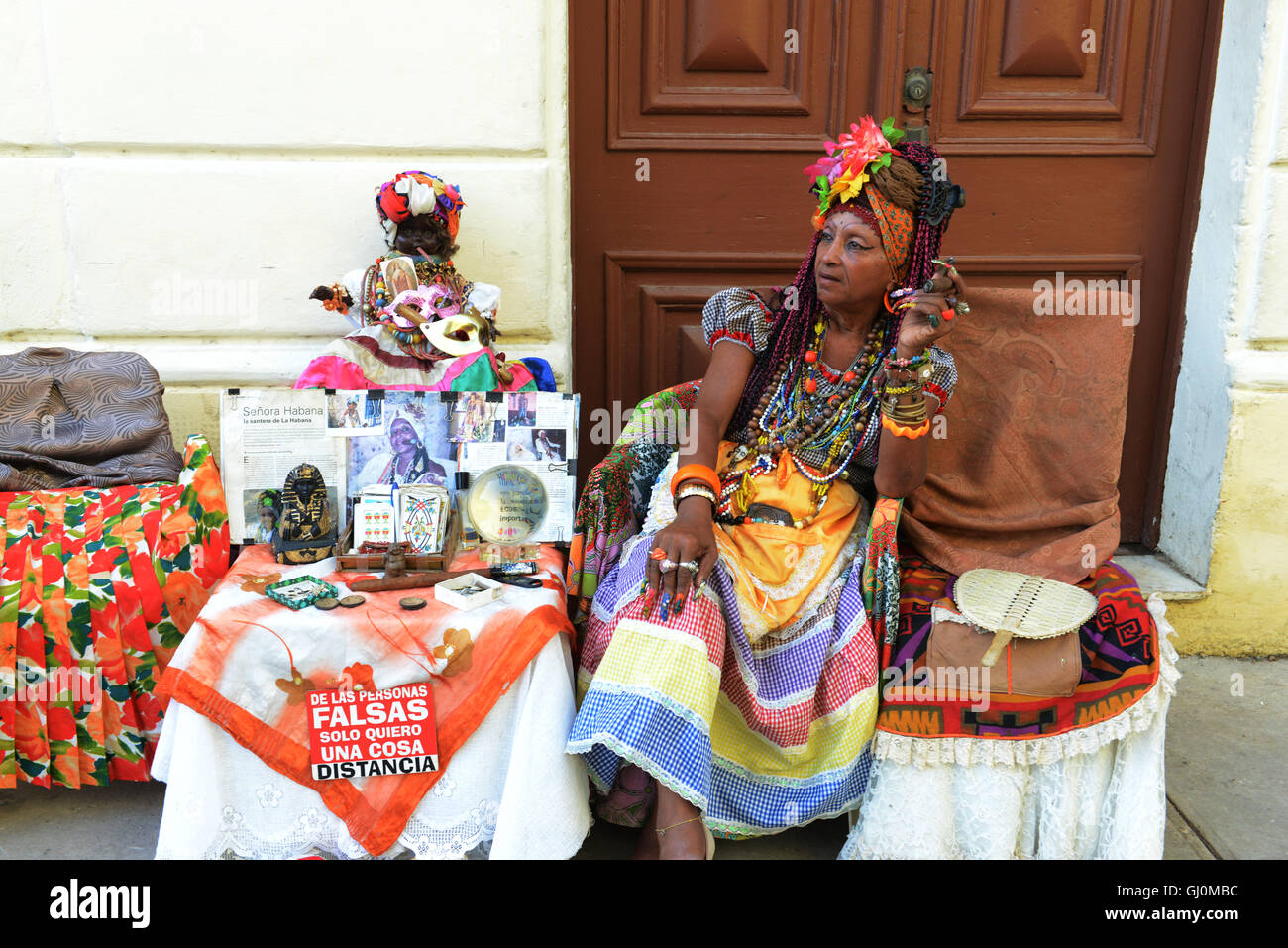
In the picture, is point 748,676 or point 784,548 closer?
point 748,676

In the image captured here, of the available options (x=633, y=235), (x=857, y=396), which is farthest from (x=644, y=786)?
(x=633, y=235)

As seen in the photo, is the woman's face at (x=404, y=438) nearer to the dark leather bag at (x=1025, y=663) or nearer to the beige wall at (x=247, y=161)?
the beige wall at (x=247, y=161)

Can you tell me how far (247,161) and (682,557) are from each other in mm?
1954

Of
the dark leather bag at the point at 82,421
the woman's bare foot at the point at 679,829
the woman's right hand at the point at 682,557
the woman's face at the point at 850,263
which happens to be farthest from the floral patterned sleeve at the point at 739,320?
the dark leather bag at the point at 82,421

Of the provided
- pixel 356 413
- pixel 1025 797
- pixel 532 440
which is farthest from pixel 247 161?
pixel 1025 797

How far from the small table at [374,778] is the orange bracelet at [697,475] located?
19.7 inches

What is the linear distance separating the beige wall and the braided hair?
826mm

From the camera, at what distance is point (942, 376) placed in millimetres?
2666

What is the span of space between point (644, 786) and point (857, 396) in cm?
116

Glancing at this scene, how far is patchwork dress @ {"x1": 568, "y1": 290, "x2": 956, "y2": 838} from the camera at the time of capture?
2264 mm

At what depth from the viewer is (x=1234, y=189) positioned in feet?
10.9

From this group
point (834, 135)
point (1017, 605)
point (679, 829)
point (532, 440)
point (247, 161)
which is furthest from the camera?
point (834, 135)

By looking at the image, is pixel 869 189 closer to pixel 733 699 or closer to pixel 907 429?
pixel 907 429

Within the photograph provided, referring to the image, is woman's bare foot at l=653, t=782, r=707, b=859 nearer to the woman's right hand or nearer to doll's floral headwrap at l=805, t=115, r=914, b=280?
the woman's right hand
